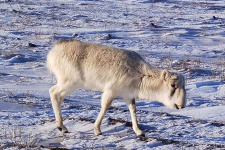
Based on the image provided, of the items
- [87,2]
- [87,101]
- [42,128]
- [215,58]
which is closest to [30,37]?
[215,58]

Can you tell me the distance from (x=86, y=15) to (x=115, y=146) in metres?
15.3

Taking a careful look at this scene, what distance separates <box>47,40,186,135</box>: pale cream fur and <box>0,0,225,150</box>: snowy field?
0.43 metres

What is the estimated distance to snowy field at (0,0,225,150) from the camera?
6.03 meters

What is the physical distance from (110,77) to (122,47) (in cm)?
790

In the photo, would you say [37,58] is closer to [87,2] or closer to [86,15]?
[86,15]

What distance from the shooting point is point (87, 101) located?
856 cm

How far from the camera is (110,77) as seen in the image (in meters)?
6.23

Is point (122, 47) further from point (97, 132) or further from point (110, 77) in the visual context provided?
point (97, 132)

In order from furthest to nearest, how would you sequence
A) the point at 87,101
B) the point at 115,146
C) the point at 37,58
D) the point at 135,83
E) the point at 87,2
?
the point at 87,2 → the point at 37,58 → the point at 87,101 → the point at 135,83 → the point at 115,146

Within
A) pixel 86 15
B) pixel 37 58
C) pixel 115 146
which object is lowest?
pixel 115 146

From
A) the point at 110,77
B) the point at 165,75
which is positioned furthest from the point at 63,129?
the point at 165,75

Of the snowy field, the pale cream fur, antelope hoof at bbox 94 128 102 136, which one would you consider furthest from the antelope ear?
antelope hoof at bbox 94 128 102 136

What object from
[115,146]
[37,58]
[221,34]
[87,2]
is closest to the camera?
[115,146]

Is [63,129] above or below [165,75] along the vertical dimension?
below
